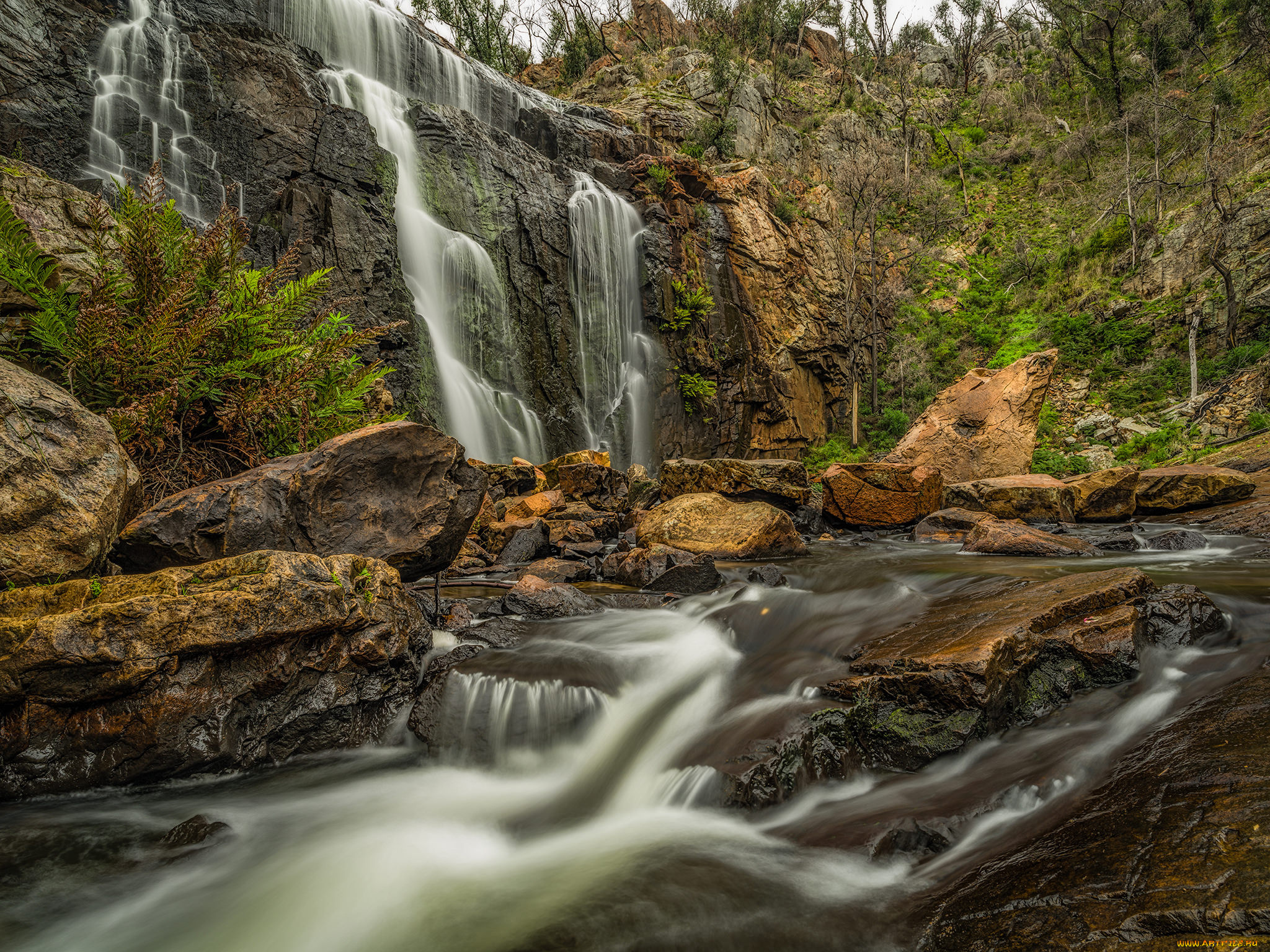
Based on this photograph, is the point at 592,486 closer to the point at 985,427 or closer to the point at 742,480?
the point at 742,480

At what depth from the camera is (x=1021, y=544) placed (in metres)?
7.11

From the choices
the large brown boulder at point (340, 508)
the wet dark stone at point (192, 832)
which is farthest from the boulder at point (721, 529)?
the wet dark stone at point (192, 832)

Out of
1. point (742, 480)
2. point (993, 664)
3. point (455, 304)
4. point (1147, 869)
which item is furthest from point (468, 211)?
point (1147, 869)

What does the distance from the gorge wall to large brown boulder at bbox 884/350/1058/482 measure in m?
7.07

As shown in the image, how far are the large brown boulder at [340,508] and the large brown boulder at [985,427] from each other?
10872 millimetres

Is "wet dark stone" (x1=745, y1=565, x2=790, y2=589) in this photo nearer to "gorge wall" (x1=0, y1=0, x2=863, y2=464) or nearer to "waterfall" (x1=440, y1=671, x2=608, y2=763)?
"waterfall" (x1=440, y1=671, x2=608, y2=763)

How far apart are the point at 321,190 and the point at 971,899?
1585 centimetres

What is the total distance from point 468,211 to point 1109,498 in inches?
617

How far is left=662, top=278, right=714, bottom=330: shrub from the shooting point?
774 inches

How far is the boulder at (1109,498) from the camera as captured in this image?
32.1ft

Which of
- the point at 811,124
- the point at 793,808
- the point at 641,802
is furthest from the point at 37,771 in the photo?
the point at 811,124

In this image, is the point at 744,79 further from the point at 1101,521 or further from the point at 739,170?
the point at 1101,521

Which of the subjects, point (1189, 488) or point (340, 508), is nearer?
point (340, 508)

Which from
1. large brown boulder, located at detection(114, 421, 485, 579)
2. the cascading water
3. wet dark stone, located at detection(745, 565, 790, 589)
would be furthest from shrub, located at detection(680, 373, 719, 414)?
large brown boulder, located at detection(114, 421, 485, 579)
